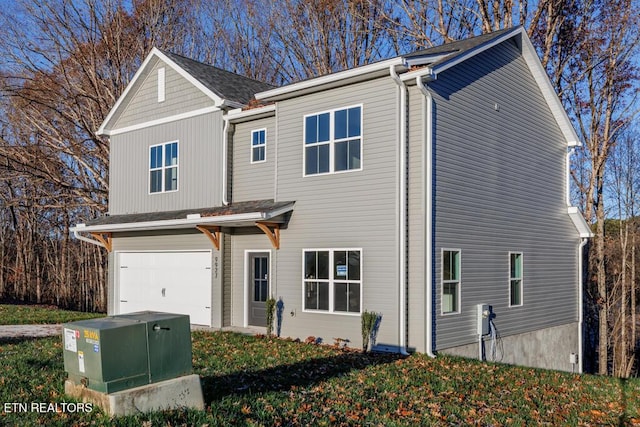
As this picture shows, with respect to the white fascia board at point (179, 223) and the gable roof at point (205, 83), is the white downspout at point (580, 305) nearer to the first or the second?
the white fascia board at point (179, 223)

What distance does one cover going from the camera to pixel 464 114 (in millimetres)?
13273

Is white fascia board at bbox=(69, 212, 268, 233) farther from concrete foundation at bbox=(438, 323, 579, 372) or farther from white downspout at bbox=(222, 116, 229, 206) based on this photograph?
concrete foundation at bbox=(438, 323, 579, 372)

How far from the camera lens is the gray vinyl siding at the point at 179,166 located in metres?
15.9

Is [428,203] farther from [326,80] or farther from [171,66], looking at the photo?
[171,66]

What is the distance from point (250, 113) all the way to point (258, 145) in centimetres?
82

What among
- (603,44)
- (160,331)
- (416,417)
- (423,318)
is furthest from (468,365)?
(603,44)

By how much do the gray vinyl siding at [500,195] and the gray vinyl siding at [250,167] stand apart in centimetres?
435

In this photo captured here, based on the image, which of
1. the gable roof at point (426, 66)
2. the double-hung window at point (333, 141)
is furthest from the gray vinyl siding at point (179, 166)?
the double-hung window at point (333, 141)

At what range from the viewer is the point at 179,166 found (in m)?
16.8

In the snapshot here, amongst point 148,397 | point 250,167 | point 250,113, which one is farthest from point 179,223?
point 148,397

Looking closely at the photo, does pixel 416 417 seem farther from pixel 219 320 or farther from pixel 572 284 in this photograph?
pixel 572 284

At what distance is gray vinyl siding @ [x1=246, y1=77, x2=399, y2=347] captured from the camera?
1215 centimetres

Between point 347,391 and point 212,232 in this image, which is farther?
point 212,232

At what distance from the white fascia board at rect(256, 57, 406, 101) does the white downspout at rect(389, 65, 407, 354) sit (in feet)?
0.62
